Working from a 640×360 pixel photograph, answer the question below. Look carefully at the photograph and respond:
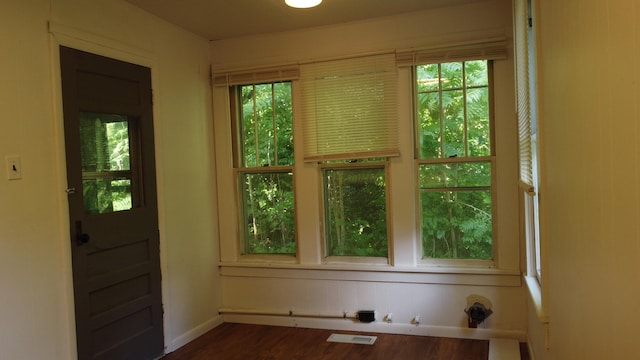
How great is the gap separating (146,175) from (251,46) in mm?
1496

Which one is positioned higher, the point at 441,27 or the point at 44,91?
the point at 441,27

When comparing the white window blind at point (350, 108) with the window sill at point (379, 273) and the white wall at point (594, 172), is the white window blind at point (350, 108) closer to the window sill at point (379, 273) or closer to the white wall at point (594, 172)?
the window sill at point (379, 273)

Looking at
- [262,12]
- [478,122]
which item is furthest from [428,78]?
[262,12]

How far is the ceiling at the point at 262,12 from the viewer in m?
3.33

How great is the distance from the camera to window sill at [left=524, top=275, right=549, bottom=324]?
221 cm

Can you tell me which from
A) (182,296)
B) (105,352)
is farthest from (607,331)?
(182,296)

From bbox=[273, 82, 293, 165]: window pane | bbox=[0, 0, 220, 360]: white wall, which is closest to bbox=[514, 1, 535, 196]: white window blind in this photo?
bbox=[273, 82, 293, 165]: window pane

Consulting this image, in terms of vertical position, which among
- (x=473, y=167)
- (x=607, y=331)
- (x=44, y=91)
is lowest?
(x=607, y=331)

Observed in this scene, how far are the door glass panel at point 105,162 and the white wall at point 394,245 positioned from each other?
3.66 ft

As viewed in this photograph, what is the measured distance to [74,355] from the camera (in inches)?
108

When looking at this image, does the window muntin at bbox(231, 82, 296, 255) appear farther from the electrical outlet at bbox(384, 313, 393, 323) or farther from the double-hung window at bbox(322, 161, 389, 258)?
the electrical outlet at bbox(384, 313, 393, 323)

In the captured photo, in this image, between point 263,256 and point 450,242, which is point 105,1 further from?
point 450,242

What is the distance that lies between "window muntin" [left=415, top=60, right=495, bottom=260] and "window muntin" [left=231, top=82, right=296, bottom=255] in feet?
3.70

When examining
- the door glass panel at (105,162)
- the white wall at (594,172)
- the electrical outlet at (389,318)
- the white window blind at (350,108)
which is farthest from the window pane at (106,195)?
the white wall at (594,172)
